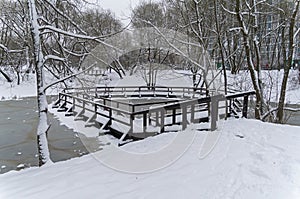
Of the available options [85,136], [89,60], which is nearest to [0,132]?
[85,136]

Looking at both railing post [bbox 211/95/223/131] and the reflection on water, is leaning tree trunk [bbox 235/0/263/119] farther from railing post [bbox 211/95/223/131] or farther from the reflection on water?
the reflection on water

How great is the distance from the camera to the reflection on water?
205 inches

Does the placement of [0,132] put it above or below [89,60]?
below

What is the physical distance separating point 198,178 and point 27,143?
5.10m

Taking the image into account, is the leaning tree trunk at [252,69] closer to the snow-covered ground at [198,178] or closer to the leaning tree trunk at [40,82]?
the snow-covered ground at [198,178]

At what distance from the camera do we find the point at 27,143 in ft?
20.8

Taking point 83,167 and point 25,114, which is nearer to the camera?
point 83,167

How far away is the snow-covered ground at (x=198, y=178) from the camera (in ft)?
7.69

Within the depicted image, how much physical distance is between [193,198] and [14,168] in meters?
3.90

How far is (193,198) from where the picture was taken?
2.22 meters

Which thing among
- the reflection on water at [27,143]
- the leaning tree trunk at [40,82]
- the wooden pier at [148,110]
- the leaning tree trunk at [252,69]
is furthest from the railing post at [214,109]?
the leaning tree trunk at [40,82]

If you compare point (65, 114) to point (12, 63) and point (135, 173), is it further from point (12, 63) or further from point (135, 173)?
point (12, 63)

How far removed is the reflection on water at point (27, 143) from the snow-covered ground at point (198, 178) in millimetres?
1885

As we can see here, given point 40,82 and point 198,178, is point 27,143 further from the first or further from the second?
point 198,178
